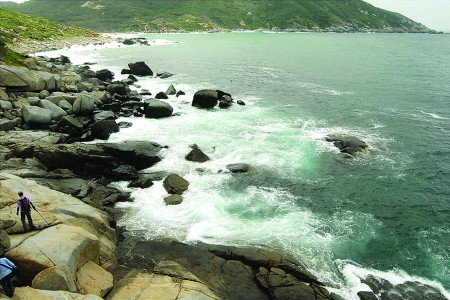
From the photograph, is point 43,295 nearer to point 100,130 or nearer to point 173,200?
point 173,200

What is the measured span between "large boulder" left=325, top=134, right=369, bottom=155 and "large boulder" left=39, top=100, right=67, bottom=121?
35413 millimetres

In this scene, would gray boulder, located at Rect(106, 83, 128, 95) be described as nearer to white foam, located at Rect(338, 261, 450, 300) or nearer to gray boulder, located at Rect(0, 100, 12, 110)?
gray boulder, located at Rect(0, 100, 12, 110)

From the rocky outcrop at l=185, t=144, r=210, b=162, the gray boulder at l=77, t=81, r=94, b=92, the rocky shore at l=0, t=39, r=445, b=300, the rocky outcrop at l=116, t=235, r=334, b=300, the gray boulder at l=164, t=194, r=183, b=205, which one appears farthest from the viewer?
the gray boulder at l=77, t=81, r=94, b=92

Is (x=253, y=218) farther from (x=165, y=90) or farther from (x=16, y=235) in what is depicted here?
(x=165, y=90)

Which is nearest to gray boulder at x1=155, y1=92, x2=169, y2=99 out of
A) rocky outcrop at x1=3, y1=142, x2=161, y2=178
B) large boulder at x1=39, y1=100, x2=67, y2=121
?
large boulder at x1=39, y1=100, x2=67, y2=121

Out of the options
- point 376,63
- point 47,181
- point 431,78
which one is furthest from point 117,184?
point 376,63

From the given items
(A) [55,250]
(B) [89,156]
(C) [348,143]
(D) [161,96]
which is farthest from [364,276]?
(D) [161,96]

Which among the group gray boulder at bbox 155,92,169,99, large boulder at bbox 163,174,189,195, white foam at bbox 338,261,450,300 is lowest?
white foam at bbox 338,261,450,300

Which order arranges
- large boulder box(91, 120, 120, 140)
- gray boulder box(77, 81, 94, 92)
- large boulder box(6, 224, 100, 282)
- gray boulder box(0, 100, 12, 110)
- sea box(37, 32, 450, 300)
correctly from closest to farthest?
large boulder box(6, 224, 100, 282) < sea box(37, 32, 450, 300) < gray boulder box(0, 100, 12, 110) < large boulder box(91, 120, 120, 140) < gray boulder box(77, 81, 94, 92)

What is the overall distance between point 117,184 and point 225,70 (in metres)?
65.8

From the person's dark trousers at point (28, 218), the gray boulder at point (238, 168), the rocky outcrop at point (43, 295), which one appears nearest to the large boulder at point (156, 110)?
the gray boulder at point (238, 168)

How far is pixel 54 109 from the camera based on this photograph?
41312mm

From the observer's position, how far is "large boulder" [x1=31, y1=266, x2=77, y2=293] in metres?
14.9

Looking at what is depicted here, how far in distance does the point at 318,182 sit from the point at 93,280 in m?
23.6
